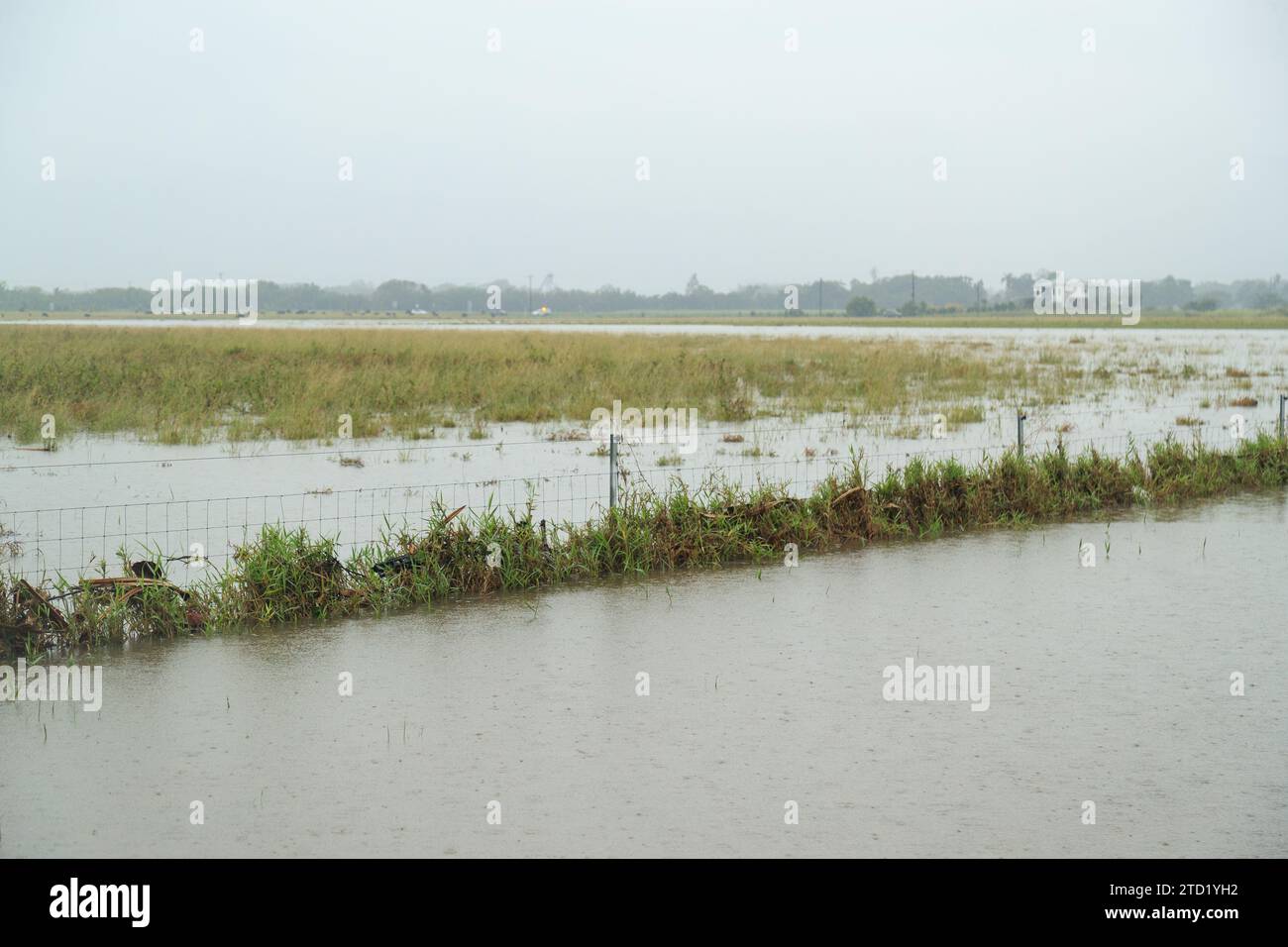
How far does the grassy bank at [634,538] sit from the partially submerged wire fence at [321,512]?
0.25m

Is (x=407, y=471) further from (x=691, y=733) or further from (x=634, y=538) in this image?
(x=691, y=733)

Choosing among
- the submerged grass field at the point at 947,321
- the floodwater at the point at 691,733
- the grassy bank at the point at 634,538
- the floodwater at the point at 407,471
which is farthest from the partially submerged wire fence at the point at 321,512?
the submerged grass field at the point at 947,321

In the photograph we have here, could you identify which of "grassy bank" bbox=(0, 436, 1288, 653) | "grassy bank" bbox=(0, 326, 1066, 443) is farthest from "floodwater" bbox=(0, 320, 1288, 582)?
"grassy bank" bbox=(0, 326, 1066, 443)

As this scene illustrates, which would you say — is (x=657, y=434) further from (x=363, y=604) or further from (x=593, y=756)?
(x=593, y=756)

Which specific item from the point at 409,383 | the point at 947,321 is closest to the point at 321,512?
the point at 409,383

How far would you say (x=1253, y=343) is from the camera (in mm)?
49906

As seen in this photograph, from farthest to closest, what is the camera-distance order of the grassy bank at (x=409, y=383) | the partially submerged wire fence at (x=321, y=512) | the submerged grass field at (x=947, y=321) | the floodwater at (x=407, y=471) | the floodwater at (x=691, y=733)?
the submerged grass field at (x=947, y=321) < the grassy bank at (x=409, y=383) < the floodwater at (x=407, y=471) < the partially submerged wire fence at (x=321, y=512) < the floodwater at (x=691, y=733)

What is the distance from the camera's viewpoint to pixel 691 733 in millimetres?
5582

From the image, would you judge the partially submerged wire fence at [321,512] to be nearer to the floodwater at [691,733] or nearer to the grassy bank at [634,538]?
the grassy bank at [634,538]

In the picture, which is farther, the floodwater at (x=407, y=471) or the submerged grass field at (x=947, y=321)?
the submerged grass field at (x=947, y=321)

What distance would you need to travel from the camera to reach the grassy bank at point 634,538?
23.8ft

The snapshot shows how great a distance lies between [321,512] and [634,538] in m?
3.58
